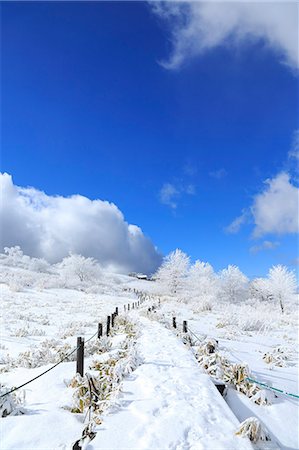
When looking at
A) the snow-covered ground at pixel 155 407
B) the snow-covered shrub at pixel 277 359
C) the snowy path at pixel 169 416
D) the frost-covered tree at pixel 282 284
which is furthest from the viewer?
the frost-covered tree at pixel 282 284

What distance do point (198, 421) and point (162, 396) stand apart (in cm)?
123

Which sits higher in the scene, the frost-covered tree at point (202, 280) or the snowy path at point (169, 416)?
the frost-covered tree at point (202, 280)

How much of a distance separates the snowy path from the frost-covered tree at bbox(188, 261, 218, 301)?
45.8m

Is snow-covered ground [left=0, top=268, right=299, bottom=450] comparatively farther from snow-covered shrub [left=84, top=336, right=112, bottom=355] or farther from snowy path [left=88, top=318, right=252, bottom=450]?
snow-covered shrub [left=84, top=336, right=112, bottom=355]

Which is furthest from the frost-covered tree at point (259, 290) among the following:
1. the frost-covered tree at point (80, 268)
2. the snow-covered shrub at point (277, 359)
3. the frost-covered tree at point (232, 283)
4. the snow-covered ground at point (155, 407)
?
the snow-covered ground at point (155, 407)

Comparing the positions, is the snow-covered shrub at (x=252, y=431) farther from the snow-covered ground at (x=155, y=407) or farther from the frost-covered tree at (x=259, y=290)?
the frost-covered tree at (x=259, y=290)

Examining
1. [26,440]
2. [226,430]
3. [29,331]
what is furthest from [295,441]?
[29,331]

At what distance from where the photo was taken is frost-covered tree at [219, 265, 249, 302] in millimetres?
57506

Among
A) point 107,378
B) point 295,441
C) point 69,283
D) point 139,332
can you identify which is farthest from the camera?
point 69,283

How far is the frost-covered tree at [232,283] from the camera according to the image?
57506 mm

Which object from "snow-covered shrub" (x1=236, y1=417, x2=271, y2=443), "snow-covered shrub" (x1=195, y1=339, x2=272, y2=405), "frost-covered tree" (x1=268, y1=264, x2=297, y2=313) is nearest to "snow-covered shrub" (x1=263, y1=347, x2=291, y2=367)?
"snow-covered shrub" (x1=195, y1=339, x2=272, y2=405)

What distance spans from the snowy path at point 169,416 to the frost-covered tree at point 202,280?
45822 mm

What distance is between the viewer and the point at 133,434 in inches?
180

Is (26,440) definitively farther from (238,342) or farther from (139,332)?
(238,342)
